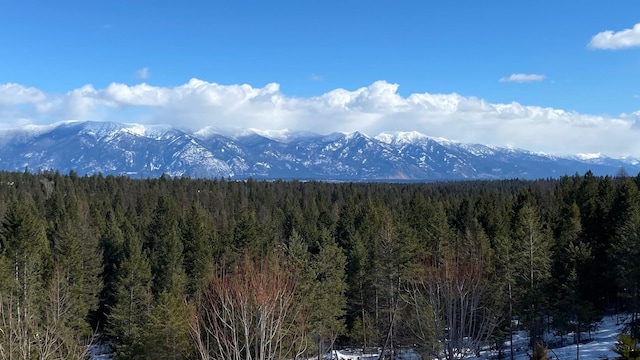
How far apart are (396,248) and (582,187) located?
35770 millimetres

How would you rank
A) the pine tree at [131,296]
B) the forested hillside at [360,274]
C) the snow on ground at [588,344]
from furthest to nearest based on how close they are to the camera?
1. the pine tree at [131,296]
2. the snow on ground at [588,344]
3. the forested hillside at [360,274]

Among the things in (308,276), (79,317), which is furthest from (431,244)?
(79,317)

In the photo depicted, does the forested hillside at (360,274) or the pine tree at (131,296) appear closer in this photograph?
the forested hillside at (360,274)

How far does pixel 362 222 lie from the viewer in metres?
59.3

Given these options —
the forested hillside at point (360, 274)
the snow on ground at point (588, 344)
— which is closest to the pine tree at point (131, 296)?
the forested hillside at point (360, 274)

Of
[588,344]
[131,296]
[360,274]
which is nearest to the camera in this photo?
[588,344]

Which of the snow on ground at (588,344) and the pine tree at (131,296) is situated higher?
the pine tree at (131,296)

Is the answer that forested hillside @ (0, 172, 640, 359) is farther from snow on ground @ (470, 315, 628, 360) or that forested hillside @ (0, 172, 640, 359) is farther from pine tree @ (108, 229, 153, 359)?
snow on ground @ (470, 315, 628, 360)

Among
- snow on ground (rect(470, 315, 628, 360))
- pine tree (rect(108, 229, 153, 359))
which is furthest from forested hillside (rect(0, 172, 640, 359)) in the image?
snow on ground (rect(470, 315, 628, 360))

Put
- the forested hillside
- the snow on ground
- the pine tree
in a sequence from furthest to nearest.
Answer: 1. the pine tree
2. the snow on ground
3. the forested hillside

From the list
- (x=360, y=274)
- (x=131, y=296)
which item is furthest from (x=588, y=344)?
(x=131, y=296)

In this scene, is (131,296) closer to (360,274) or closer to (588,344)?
(360,274)

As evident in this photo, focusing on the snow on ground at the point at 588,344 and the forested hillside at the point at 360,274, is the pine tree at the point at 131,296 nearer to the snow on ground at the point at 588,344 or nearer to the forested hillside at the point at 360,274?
the forested hillside at the point at 360,274

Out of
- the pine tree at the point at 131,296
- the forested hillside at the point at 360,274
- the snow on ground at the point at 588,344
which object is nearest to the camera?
the forested hillside at the point at 360,274
